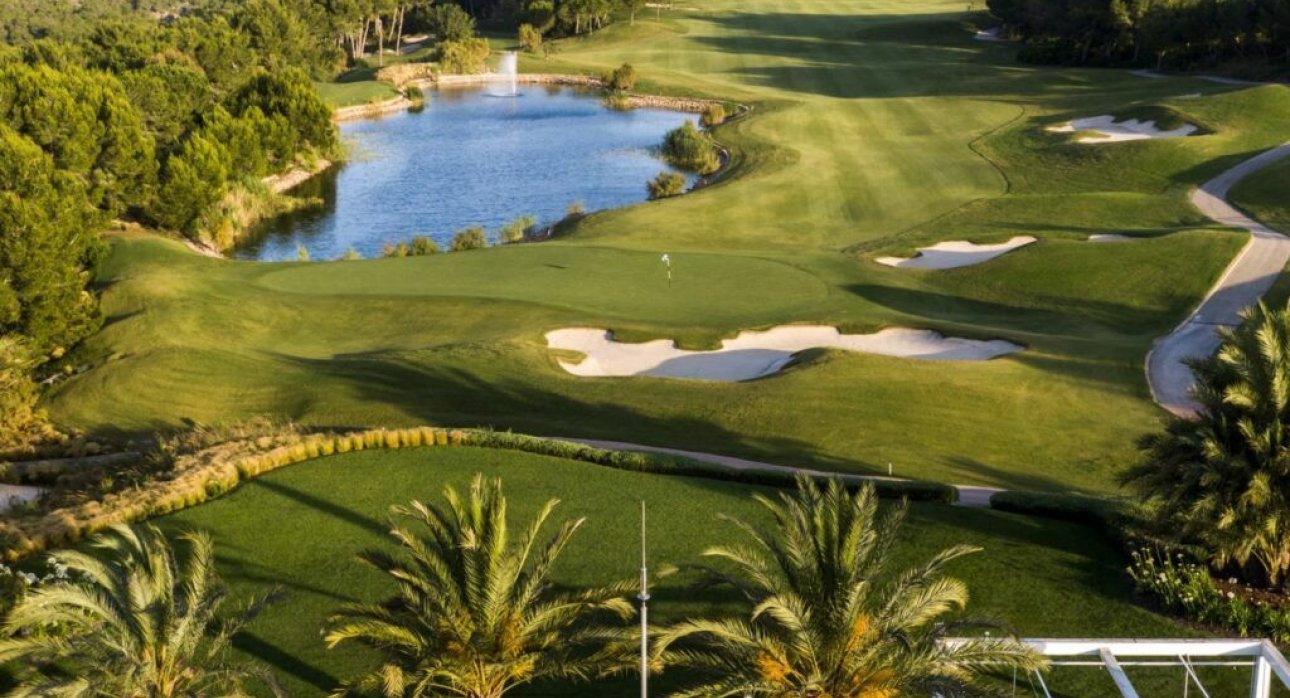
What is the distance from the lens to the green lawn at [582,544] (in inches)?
720

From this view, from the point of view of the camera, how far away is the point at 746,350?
35.2 metres

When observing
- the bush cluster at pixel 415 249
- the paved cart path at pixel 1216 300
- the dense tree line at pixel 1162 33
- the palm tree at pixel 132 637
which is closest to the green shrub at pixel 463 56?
the dense tree line at pixel 1162 33

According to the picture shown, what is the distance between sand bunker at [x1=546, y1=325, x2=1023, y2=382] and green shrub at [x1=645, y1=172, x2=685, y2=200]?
106ft

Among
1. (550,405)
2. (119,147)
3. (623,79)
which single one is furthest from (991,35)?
(550,405)

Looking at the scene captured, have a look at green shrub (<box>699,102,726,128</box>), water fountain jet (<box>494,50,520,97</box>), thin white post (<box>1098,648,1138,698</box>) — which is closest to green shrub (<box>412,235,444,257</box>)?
green shrub (<box>699,102,726,128</box>)

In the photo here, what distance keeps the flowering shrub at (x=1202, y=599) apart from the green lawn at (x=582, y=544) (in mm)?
442

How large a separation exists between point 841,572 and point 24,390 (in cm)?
2788

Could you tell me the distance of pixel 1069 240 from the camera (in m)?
47.1

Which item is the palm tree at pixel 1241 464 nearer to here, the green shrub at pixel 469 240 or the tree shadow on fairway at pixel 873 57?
the green shrub at pixel 469 240

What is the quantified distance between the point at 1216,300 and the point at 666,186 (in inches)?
1416

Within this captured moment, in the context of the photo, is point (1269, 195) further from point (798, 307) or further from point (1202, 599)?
point (1202, 599)

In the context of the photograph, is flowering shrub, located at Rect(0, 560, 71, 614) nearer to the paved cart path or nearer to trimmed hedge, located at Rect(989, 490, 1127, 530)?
trimmed hedge, located at Rect(989, 490, 1127, 530)

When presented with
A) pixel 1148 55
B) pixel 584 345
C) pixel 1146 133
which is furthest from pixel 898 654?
pixel 1148 55

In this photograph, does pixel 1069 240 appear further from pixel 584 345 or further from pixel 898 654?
pixel 898 654
